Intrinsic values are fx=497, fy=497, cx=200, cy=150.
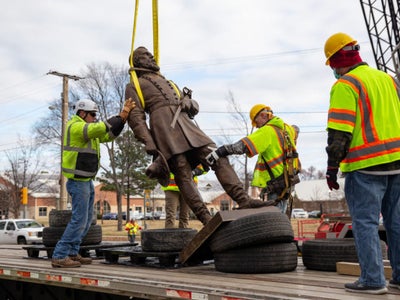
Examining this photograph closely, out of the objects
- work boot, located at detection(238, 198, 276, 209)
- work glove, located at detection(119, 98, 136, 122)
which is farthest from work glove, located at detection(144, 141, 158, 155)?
work boot, located at detection(238, 198, 276, 209)

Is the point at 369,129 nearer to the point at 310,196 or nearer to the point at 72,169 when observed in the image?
the point at 72,169

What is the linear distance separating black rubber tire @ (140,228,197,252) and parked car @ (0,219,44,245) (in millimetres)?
21543

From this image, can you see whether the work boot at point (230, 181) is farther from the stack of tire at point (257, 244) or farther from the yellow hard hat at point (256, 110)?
the yellow hard hat at point (256, 110)

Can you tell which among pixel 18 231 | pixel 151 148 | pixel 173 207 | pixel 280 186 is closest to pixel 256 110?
pixel 280 186

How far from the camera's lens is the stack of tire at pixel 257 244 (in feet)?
13.8

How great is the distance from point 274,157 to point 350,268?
2.14m

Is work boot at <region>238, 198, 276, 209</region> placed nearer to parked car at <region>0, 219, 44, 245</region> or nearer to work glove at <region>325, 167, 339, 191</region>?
work glove at <region>325, 167, 339, 191</region>

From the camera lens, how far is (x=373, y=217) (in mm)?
3312

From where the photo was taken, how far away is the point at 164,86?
5742 millimetres

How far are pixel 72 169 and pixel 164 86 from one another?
1.41 metres

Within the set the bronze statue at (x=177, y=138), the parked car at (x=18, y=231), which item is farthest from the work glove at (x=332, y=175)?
the parked car at (x=18, y=231)

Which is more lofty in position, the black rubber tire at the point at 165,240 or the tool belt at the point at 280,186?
the tool belt at the point at 280,186

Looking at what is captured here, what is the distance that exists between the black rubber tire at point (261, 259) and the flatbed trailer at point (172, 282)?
0.08 m

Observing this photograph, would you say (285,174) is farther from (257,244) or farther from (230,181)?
(257,244)
